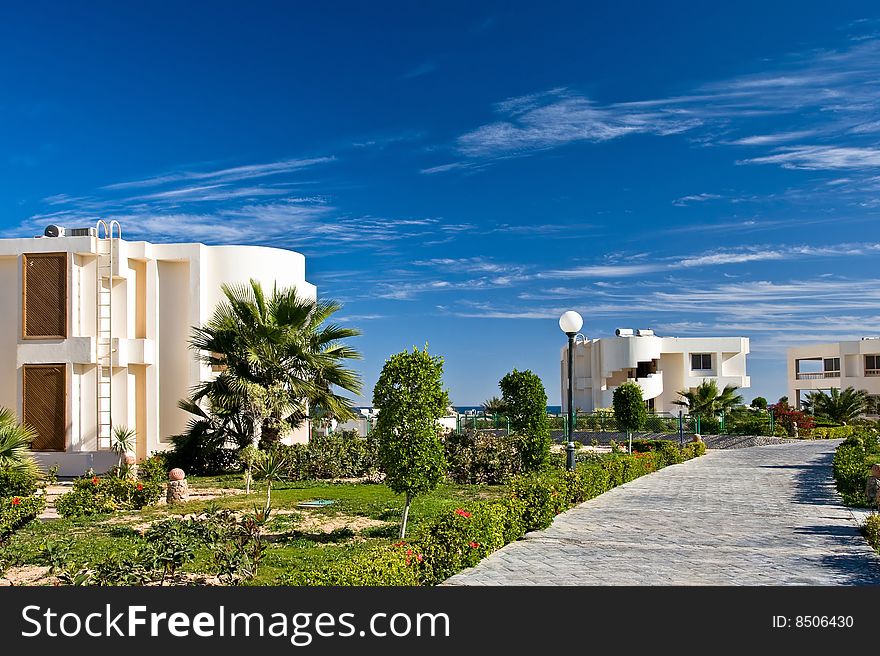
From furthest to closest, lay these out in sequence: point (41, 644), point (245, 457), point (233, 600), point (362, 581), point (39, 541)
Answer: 1. point (245, 457)
2. point (39, 541)
3. point (362, 581)
4. point (233, 600)
5. point (41, 644)

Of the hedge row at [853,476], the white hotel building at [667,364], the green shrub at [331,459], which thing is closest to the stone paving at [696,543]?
the hedge row at [853,476]

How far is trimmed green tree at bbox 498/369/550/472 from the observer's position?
17.1 metres

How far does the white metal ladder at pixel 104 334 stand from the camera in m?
21.4

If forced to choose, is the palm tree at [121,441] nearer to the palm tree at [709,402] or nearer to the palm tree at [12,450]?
the palm tree at [12,450]

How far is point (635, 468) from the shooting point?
68.8ft

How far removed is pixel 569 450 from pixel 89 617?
11.6 metres

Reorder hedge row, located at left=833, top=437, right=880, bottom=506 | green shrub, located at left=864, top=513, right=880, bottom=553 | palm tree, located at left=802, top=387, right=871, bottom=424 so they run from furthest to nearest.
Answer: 1. palm tree, located at left=802, top=387, right=871, bottom=424
2. hedge row, located at left=833, top=437, right=880, bottom=506
3. green shrub, located at left=864, top=513, right=880, bottom=553

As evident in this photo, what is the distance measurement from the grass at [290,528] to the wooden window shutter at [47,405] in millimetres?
5174

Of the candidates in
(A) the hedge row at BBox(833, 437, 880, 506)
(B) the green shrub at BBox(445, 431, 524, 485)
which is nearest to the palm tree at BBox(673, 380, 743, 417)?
(A) the hedge row at BBox(833, 437, 880, 506)

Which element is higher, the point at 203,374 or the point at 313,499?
the point at 203,374

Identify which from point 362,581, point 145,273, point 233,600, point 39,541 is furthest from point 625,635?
point 145,273

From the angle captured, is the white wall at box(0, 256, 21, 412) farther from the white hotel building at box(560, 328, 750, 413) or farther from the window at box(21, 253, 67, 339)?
the white hotel building at box(560, 328, 750, 413)

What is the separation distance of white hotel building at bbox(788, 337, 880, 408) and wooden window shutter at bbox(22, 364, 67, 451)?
4545 cm

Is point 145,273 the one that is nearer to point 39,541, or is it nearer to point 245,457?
point 245,457
